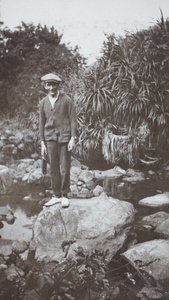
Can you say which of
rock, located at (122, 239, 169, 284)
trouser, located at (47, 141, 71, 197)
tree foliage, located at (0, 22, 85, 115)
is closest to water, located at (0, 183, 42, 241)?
trouser, located at (47, 141, 71, 197)

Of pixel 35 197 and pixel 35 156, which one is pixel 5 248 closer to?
pixel 35 197

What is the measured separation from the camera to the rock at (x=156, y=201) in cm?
444

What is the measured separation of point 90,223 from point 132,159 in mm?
2287

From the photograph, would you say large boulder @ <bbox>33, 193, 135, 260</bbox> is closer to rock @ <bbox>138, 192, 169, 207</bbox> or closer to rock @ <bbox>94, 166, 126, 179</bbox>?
rock @ <bbox>138, 192, 169, 207</bbox>

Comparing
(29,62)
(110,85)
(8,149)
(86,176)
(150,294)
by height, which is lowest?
(150,294)

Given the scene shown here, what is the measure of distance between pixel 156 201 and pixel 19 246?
2099 mm

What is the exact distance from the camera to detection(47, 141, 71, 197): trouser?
10.8 ft

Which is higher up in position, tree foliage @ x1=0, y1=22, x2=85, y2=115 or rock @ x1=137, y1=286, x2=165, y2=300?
tree foliage @ x1=0, y1=22, x2=85, y2=115

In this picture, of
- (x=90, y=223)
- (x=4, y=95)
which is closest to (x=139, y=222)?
(x=90, y=223)

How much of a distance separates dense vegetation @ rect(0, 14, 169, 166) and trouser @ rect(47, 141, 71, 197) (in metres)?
0.96

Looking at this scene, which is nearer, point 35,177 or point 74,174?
point 35,177

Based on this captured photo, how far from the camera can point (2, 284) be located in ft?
8.41

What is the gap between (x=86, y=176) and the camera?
557 cm

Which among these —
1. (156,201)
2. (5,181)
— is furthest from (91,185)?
(5,181)
